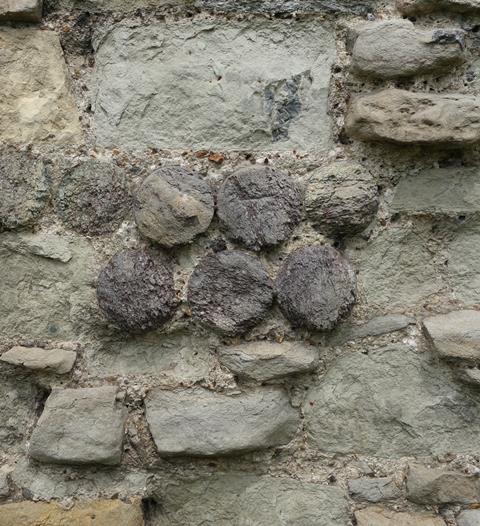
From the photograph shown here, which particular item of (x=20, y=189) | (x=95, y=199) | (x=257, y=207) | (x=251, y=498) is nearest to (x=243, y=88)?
(x=257, y=207)

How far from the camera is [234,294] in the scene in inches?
38.8

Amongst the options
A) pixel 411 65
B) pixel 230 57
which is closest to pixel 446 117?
pixel 411 65

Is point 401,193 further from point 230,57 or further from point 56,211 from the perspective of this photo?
point 56,211

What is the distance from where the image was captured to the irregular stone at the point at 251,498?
0.99 metres

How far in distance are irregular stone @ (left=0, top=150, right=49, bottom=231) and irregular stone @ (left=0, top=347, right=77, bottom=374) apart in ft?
0.69

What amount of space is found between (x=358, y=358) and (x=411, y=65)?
1.59ft

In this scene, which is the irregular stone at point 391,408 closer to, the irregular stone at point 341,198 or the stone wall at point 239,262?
the stone wall at point 239,262

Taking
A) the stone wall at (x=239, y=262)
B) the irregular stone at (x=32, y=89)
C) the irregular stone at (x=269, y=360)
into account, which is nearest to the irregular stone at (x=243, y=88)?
the stone wall at (x=239, y=262)

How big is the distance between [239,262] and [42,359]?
364 mm

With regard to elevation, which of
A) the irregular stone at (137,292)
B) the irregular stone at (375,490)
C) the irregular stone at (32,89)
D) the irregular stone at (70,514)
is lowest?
the irregular stone at (70,514)

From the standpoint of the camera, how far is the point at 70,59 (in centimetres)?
105

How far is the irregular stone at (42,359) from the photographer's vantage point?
3.27ft

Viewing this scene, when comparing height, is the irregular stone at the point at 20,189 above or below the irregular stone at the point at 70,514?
above

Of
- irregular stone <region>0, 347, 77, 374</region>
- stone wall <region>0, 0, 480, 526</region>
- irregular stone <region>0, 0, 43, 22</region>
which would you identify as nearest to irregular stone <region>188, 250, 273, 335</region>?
stone wall <region>0, 0, 480, 526</region>
